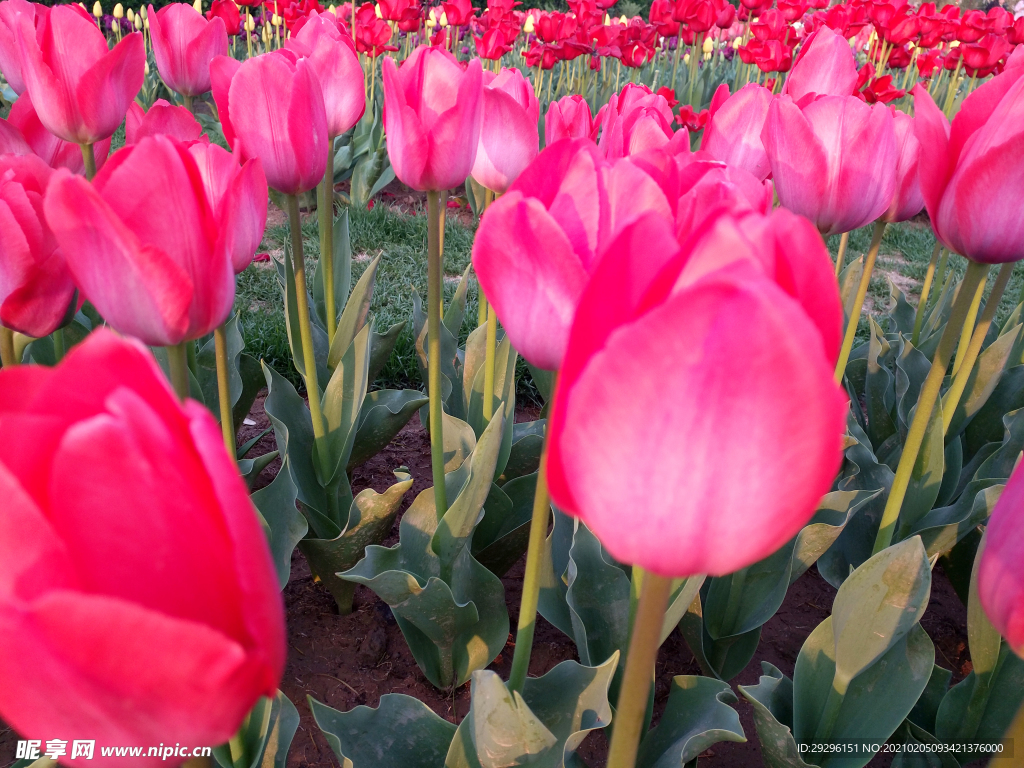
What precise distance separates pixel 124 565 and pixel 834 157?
1.15 metres

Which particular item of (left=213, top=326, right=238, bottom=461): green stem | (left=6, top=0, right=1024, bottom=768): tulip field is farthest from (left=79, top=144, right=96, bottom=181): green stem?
(left=213, top=326, right=238, bottom=461): green stem

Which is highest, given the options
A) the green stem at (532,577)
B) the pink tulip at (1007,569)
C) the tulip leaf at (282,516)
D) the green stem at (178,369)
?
the pink tulip at (1007,569)

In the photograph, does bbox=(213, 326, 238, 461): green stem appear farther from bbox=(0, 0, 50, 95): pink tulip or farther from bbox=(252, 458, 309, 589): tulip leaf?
bbox=(0, 0, 50, 95): pink tulip

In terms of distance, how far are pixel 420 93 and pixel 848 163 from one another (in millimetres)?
669

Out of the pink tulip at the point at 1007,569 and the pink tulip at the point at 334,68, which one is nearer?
the pink tulip at the point at 1007,569

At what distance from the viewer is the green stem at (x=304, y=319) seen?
4.15ft

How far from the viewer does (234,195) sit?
789mm

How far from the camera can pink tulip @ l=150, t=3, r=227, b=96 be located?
5.82ft

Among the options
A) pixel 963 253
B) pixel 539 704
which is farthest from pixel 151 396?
pixel 963 253

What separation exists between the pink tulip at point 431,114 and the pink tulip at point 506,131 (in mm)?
132

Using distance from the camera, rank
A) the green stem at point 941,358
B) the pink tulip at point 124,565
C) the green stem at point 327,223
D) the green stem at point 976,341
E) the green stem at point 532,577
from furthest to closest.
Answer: the green stem at point 327,223, the green stem at point 976,341, the green stem at point 941,358, the green stem at point 532,577, the pink tulip at point 124,565

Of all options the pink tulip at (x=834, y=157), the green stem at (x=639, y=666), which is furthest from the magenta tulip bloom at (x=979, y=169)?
the green stem at (x=639, y=666)

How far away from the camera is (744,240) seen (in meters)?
0.37

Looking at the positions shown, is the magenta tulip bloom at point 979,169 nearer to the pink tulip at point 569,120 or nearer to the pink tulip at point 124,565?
the pink tulip at point 569,120
